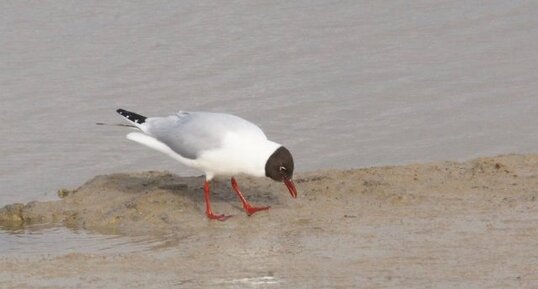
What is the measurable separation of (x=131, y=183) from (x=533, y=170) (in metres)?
3.15

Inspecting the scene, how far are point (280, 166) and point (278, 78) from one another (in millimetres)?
4589

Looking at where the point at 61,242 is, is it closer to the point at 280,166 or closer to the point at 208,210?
the point at 208,210

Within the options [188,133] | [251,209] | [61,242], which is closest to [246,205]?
[251,209]

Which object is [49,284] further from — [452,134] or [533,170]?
[452,134]

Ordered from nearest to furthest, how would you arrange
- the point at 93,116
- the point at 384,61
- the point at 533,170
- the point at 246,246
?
the point at 246,246
the point at 533,170
the point at 93,116
the point at 384,61

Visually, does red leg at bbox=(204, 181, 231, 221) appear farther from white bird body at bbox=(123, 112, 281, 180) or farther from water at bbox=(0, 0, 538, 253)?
water at bbox=(0, 0, 538, 253)

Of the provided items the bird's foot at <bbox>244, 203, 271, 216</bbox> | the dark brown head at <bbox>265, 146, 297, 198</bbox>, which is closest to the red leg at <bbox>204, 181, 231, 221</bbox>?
the bird's foot at <bbox>244, 203, 271, 216</bbox>

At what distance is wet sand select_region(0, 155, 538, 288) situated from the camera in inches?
259

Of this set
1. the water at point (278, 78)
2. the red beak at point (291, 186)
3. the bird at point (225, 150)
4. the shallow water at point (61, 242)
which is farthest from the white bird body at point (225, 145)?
the water at point (278, 78)

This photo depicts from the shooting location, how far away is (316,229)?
7957mm

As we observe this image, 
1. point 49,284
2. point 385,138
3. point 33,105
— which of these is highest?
point 33,105

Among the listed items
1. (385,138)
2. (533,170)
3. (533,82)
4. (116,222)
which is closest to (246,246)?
(116,222)

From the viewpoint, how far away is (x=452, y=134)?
11.4 metres

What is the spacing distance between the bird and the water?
1653 mm
